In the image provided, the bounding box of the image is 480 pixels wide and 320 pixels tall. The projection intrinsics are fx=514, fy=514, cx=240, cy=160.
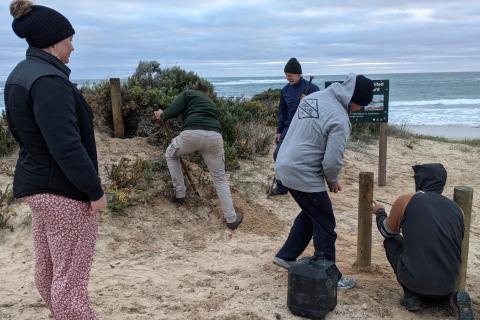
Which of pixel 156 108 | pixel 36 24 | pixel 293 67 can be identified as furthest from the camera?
pixel 156 108

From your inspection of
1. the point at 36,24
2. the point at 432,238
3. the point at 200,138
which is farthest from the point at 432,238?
the point at 36,24

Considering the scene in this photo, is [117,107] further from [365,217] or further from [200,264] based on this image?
[365,217]

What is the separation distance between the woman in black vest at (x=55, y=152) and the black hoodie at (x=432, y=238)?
7.55 ft

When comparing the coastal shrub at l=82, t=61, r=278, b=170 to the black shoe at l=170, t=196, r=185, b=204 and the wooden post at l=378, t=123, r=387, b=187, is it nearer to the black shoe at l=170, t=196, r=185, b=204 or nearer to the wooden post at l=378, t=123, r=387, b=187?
the black shoe at l=170, t=196, r=185, b=204

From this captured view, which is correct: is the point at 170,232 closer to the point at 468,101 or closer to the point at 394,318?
the point at 394,318

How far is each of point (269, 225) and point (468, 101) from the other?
121 ft

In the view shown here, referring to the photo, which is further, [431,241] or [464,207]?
[464,207]

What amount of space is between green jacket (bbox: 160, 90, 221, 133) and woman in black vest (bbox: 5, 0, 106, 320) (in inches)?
117

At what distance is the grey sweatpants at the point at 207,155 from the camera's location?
568cm

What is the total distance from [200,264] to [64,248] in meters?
2.50

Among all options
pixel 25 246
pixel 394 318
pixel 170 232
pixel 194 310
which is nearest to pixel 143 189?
pixel 170 232

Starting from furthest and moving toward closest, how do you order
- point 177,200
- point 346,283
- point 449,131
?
1. point 449,131
2. point 177,200
3. point 346,283

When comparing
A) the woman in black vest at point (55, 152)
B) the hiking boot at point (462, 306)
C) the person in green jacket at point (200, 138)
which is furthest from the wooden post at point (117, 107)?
the hiking boot at point (462, 306)

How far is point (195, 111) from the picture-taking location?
573 cm
